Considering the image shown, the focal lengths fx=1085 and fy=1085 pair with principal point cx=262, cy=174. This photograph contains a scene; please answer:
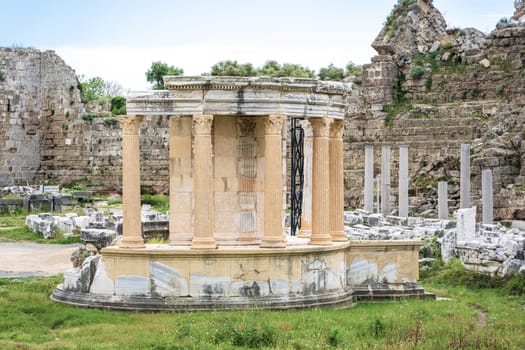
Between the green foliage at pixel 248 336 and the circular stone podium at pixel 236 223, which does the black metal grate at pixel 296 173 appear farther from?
the green foliage at pixel 248 336

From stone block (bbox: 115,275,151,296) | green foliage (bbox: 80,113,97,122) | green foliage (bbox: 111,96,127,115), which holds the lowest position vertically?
stone block (bbox: 115,275,151,296)

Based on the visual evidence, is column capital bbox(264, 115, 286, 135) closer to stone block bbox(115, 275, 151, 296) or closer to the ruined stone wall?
stone block bbox(115, 275, 151, 296)

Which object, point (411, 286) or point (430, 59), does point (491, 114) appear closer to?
point (430, 59)

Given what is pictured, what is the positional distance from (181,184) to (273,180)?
6.35 ft

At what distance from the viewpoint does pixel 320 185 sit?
19625 millimetres

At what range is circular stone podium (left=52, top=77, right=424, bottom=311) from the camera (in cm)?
1836

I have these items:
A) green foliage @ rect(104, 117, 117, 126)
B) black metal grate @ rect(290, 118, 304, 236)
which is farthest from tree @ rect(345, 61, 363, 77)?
black metal grate @ rect(290, 118, 304, 236)

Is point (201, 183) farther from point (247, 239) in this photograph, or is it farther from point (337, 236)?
point (337, 236)

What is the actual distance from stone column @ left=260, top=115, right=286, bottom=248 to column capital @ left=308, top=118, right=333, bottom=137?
0.89 meters

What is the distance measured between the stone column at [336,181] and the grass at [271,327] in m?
1.66

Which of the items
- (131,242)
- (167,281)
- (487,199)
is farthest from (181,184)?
(487,199)

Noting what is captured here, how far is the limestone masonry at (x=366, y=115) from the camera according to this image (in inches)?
1842

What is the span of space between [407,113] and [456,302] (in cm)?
3011

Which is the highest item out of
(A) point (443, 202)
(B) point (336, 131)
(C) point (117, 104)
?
(C) point (117, 104)
